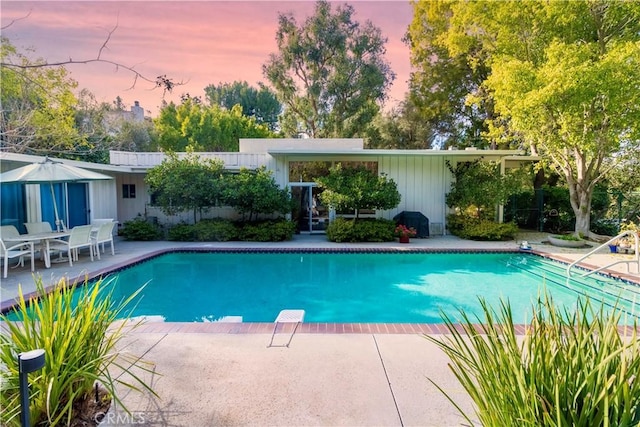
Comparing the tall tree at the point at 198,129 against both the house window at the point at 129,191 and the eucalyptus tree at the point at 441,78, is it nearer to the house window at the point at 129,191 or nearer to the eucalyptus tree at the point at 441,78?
the house window at the point at 129,191

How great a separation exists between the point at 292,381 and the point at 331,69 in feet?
82.0

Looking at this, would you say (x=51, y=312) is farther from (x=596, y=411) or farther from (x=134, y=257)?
(x=134, y=257)

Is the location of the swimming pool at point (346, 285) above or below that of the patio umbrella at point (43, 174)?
below

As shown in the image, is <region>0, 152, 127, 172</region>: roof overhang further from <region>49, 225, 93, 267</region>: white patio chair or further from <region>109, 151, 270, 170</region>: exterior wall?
<region>49, 225, 93, 267</region>: white patio chair

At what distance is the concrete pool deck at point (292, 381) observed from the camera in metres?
2.82

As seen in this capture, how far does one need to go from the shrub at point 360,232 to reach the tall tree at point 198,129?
16077 millimetres

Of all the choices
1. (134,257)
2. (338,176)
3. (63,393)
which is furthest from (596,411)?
(338,176)

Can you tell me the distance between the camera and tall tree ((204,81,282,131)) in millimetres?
35500

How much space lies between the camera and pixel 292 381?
11.0 ft

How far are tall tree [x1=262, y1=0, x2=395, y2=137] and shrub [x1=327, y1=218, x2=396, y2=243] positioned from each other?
13683 mm

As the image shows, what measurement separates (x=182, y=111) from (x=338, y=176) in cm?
1963

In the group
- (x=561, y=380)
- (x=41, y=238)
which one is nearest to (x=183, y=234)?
(x=41, y=238)

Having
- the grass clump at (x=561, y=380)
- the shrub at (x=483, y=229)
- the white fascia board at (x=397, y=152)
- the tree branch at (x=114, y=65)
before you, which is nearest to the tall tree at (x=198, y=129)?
the white fascia board at (x=397, y=152)

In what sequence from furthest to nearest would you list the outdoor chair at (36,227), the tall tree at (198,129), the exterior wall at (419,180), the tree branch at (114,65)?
1. the tall tree at (198,129)
2. the exterior wall at (419,180)
3. the outdoor chair at (36,227)
4. the tree branch at (114,65)
